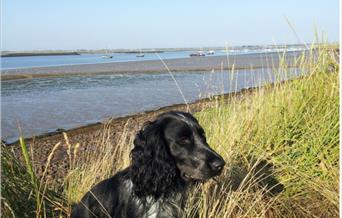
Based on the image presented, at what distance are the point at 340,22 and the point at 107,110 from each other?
44.1 ft

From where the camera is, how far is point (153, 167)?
3920mm

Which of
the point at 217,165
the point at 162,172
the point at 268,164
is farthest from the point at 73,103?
the point at 217,165

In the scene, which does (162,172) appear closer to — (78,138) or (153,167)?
(153,167)

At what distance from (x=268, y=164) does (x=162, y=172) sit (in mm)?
1932

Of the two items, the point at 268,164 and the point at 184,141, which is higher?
the point at 184,141

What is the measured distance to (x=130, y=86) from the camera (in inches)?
1045

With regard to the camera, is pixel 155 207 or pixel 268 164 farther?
pixel 268 164

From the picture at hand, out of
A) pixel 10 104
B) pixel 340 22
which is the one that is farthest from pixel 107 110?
pixel 340 22

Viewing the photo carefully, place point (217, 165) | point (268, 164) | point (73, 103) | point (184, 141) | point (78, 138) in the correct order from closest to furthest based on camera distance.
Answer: point (217, 165), point (184, 141), point (268, 164), point (78, 138), point (73, 103)

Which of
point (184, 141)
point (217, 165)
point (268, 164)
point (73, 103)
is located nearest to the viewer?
point (217, 165)

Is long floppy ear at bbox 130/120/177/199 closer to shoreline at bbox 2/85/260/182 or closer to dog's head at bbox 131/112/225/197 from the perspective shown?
dog's head at bbox 131/112/225/197

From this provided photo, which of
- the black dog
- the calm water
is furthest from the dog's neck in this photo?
the calm water

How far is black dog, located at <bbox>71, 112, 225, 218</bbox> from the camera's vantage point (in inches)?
151

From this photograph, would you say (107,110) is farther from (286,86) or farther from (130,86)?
(286,86)
